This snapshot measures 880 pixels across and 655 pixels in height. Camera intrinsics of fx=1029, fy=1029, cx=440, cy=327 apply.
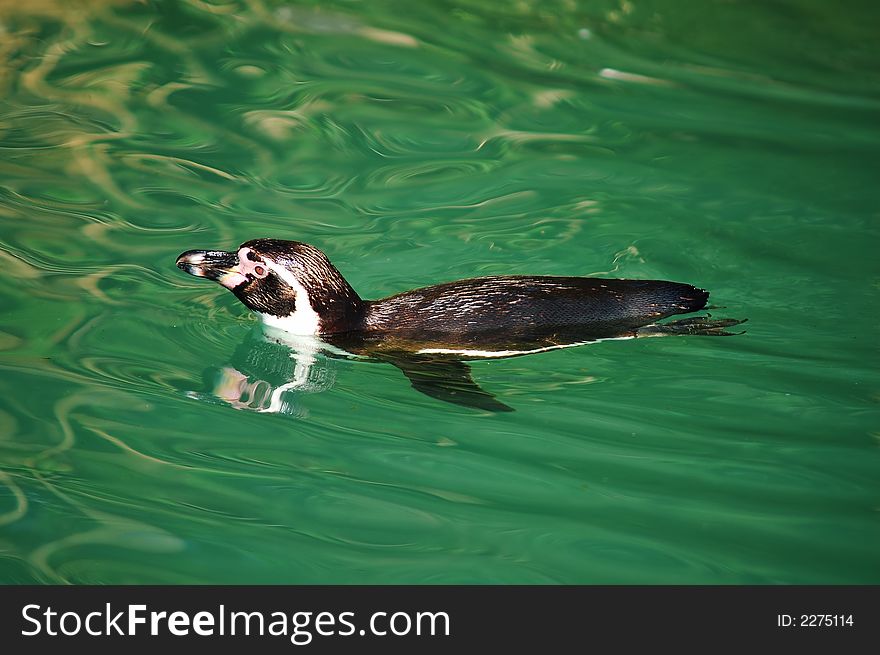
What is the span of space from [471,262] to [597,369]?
140cm

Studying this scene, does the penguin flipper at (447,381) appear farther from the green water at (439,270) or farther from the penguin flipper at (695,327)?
the penguin flipper at (695,327)

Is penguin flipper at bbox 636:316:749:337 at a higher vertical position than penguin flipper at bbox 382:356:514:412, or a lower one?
higher

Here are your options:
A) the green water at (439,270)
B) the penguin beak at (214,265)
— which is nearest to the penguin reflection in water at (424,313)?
the penguin beak at (214,265)

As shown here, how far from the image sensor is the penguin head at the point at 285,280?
443 cm

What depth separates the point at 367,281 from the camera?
18.3ft

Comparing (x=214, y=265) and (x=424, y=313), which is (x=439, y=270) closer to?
(x=424, y=313)

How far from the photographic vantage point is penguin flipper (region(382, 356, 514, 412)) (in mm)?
4113

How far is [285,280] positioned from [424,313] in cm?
62

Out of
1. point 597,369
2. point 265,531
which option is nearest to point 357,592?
point 265,531

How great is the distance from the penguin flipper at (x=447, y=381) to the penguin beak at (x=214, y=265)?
748 mm

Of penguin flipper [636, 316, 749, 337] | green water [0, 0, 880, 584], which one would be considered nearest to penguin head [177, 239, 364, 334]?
green water [0, 0, 880, 584]

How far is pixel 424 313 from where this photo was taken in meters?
4.48

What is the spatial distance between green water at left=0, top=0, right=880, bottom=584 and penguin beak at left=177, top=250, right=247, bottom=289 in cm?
44

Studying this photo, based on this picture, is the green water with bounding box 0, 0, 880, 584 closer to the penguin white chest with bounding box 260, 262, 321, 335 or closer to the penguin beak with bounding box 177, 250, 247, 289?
the penguin white chest with bounding box 260, 262, 321, 335
